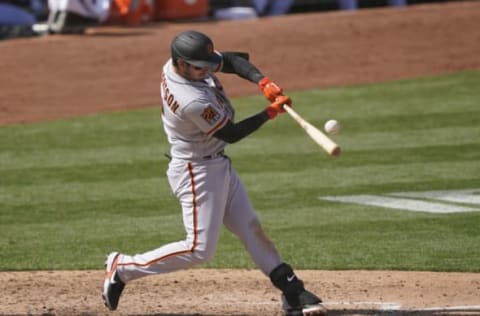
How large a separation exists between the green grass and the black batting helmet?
8.21 ft

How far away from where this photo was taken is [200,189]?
677 cm

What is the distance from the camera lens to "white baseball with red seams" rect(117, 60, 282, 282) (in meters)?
6.70

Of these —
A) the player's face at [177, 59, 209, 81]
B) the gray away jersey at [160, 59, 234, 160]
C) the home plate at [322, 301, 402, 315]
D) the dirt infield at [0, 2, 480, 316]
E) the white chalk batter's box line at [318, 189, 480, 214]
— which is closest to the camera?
the gray away jersey at [160, 59, 234, 160]

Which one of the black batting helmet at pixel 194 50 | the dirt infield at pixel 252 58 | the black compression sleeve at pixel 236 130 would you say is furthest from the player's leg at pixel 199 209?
the dirt infield at pixel 252 58

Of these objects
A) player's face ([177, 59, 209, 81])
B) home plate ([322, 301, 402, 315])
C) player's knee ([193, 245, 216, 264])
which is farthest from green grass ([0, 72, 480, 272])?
player's face ([177, 59, 209, 81])

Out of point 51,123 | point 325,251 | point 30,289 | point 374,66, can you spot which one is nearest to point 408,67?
point 374,66

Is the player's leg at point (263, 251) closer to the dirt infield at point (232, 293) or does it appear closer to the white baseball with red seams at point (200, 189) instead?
the white baseball with red seams at point (200, 189)

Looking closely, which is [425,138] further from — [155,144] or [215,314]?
[215,314]

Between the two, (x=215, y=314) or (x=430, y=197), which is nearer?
(x=215, y=314)

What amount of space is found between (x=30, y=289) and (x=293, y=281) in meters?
2.14

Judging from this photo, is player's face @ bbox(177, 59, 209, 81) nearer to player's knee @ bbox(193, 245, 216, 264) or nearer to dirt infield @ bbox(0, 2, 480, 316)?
player's knee @ bbox(193, 245, 216, 264)

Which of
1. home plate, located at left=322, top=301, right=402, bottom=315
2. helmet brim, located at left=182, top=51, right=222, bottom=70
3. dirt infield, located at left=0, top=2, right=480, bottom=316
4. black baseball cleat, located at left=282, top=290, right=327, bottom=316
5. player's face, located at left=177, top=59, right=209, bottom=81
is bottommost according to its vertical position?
dirt infield, located at left=0, top=2, right=480, bottom=316

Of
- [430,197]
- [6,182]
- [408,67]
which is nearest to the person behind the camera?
[430,197]

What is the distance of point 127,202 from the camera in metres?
10.8
